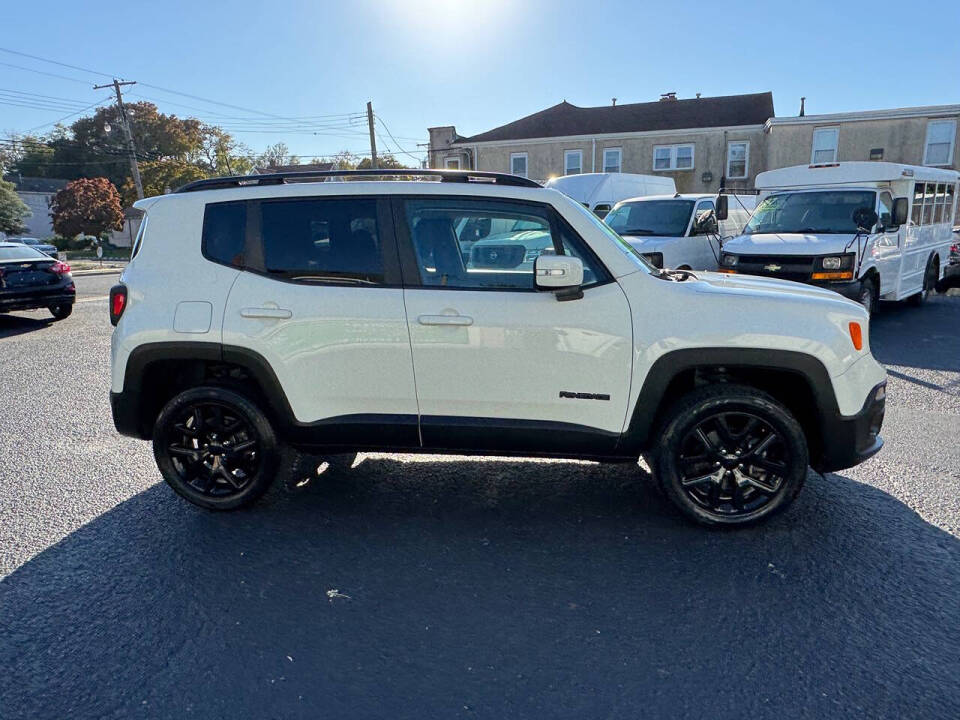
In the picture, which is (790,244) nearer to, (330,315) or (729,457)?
(729,457)

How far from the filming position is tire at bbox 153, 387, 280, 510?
3.87 metres

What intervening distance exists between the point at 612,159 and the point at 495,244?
104ft

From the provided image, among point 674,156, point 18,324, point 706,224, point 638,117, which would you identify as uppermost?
point 638,117

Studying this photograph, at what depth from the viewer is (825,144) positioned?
29.0 metres

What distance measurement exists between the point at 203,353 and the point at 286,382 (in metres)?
0.51

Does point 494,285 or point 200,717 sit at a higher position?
point 494,285

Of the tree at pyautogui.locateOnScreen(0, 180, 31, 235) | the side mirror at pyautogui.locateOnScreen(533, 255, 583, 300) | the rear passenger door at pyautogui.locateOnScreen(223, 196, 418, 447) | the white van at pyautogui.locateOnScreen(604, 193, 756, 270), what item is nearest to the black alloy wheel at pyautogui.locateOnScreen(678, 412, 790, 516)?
the side mirror at pyautogui.locateOnScreen(533, 255, 583, 300)

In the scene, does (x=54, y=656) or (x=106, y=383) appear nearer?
(x=54, y=656)

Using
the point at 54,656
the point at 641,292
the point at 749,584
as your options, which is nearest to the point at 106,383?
the point at 54,656

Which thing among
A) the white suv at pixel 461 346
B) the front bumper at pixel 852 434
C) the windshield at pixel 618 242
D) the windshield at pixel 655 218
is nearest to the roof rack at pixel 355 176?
the white suv at pixel 461 346

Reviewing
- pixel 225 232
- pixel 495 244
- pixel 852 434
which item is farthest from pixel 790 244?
pixel 225 232

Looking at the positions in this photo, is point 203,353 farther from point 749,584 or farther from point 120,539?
point 749,584

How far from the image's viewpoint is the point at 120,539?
12.0 ft

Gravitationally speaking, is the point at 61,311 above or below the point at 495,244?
below
